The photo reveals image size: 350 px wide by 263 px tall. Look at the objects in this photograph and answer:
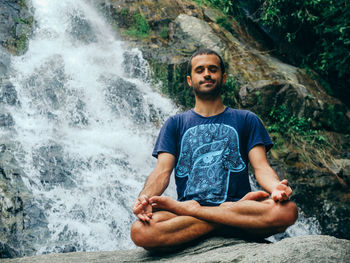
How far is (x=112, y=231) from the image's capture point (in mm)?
5145

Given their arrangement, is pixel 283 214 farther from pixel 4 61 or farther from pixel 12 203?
pixel 4 61

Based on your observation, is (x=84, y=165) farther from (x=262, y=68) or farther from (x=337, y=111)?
(x=337, y=111)

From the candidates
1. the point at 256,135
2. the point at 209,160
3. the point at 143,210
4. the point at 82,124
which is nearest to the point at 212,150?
the point at 209,160

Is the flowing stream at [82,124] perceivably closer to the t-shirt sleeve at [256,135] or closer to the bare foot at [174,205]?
the bare foot at [174,205]

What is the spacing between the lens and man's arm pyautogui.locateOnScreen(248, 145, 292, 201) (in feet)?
7.55

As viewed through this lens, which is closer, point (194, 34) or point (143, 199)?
point (143, 199)

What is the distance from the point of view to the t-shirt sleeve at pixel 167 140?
2869 millimetres

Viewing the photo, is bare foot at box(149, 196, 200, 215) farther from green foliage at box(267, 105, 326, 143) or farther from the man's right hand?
green foliage at box(267, 105, 326, 143)

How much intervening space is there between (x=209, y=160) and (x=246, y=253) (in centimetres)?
83

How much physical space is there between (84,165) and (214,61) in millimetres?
3855

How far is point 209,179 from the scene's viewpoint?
263cm

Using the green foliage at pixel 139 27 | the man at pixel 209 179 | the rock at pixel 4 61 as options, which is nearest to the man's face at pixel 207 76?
the man at pixel 209 179

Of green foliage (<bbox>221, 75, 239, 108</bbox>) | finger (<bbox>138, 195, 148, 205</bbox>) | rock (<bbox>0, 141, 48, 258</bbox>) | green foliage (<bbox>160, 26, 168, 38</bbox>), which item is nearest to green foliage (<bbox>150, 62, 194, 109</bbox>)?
green foliage (<bbox>221, 75, 239, 108</bbox>)

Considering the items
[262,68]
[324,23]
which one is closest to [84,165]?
[262,68]
